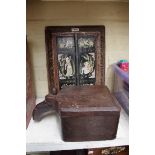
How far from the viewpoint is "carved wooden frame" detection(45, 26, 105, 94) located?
111cm

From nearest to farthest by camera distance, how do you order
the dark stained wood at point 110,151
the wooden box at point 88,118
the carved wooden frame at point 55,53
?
the wooden box at point 88,118, the dark stained wood at point 110,151, the carved wooden frame at point 55,53

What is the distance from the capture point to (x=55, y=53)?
1.12 meters

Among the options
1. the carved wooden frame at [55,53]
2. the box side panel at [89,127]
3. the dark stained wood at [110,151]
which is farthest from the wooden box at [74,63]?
the dark stained wood at [110,151]

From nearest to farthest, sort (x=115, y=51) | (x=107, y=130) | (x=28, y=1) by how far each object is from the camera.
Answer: (x=107, y=130)
(x=28, y=1)
(x=115, y=51)

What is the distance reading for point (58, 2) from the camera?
1.09 metres

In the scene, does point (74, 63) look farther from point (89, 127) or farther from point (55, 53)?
point (89, 127)

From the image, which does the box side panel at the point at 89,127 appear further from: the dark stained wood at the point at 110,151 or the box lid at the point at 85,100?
the dark stained wood at the point at 110,151

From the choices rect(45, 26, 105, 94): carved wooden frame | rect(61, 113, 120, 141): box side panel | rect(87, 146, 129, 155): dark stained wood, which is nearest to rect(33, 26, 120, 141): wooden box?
rect(45, 26, 105, 94): carved wooden frame

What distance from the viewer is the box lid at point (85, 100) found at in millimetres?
779

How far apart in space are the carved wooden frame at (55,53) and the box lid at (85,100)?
6.9 inches

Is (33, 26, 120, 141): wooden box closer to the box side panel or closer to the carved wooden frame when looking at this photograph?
the carved wooden frame
